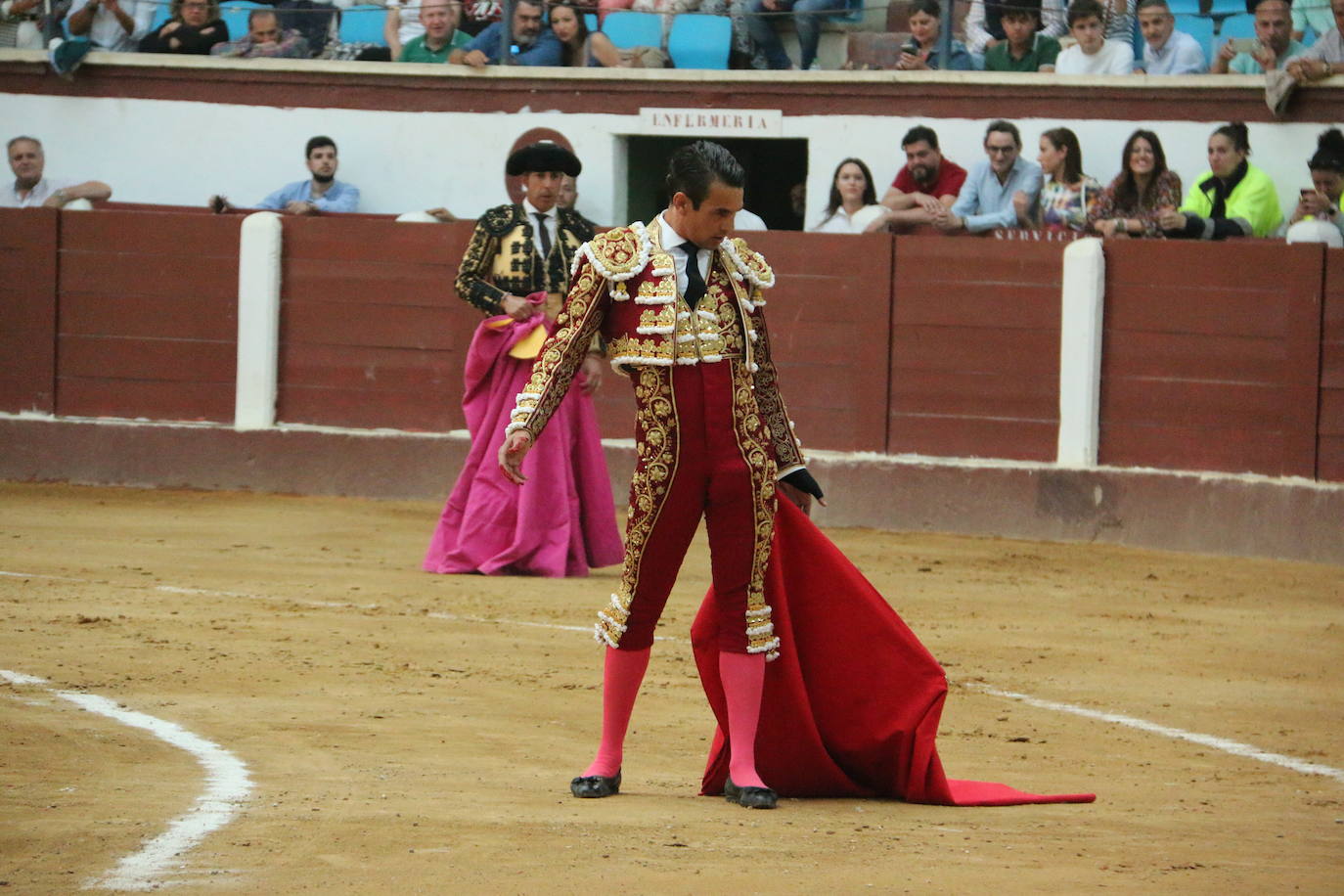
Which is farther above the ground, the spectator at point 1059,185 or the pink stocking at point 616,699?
the spectator at point 1059,185

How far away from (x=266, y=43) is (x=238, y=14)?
0.45 metres

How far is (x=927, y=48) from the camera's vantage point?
1116cm

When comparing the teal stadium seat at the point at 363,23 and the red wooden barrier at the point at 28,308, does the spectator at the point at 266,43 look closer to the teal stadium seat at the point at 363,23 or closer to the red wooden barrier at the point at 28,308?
the teal stadium seat at the point at 363,23

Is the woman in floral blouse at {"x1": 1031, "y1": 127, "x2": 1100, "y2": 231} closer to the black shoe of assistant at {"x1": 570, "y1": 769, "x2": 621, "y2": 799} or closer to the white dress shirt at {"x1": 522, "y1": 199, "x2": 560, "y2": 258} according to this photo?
the white dress shirt at {"x1": 522, "y1": 199, "x2": 560, "y2": 258}

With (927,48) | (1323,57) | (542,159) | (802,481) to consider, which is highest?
(927,48)

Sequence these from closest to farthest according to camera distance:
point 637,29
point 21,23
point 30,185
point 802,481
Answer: point 802,481
point 637,29
point 30,185
point 21,23

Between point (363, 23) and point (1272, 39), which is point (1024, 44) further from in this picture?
point (363, 23)

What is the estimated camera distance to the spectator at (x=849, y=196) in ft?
35.3

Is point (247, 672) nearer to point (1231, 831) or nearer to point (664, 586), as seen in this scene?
point (664, 586)

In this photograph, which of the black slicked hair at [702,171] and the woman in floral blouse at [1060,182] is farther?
the woman in floral blouse at [1060,182]

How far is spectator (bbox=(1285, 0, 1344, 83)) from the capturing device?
992 cm

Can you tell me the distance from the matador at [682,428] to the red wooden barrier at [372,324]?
6.54m

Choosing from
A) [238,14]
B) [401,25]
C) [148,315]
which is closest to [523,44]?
[401,25]

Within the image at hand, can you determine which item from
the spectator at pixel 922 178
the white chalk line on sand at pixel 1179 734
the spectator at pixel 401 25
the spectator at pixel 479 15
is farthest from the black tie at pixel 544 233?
the spectator at pixel 401 25
